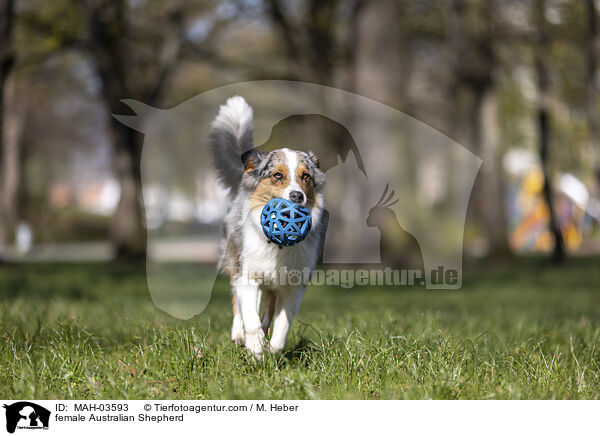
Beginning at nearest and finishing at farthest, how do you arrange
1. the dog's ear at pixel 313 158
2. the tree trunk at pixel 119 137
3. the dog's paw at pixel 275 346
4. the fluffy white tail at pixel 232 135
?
the dog's ear at pixel 313 158 < the fluffy white tail at pixel 232 135 < the dog's paw at pixel 275 346 < the tree trunk at pixel 119 137

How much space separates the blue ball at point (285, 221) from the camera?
3.00m

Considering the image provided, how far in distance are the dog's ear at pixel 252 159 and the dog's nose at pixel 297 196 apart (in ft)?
1.14

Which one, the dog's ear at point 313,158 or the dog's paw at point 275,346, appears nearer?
the dog's ear at point 313,158

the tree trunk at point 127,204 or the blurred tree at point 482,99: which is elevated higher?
the blurred tree at point 482,99

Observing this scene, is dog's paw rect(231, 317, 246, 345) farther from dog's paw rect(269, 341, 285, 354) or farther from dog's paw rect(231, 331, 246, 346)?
dog's paw rect(269, 341, 285, 354)

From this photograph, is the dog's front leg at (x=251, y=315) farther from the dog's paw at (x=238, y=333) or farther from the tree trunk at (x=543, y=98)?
the tree trunk at (x=543, y=98)

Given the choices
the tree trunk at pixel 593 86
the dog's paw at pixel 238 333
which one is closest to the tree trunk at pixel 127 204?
the tree trunk at pixel 593 86

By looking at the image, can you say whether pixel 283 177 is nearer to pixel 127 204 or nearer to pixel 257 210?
pixel 257 210

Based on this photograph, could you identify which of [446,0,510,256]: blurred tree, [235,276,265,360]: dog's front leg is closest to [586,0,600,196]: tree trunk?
[446,0,510,256]: blurred tree

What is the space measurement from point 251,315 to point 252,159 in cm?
89

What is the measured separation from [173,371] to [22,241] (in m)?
24.8

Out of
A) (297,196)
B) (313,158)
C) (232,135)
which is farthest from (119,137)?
(297,196)
